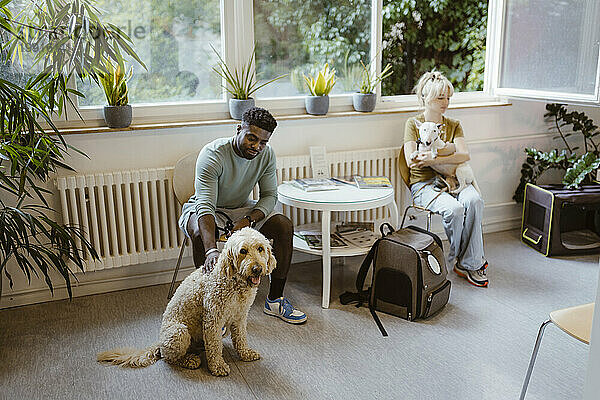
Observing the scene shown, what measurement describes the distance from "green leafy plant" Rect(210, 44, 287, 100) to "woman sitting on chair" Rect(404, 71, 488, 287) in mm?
982

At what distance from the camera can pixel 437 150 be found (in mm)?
3514

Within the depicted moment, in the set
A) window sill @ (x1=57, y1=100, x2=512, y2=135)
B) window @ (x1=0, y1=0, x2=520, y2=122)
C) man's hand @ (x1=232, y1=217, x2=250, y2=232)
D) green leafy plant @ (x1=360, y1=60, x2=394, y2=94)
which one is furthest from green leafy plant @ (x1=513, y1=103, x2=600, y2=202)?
man's hand @ (x1=232, y1=217, x2=250, y2=232)

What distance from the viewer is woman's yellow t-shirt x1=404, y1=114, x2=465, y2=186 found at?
3.58m

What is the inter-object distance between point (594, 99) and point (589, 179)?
894 millimetres

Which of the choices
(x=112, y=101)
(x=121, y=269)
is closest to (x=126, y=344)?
(x=121, y=269)

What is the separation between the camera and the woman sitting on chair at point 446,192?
3357 mm

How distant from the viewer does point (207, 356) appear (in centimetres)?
246

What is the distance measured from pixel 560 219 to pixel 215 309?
260 cm

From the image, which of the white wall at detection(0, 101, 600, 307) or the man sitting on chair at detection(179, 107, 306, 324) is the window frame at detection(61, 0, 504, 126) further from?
the man sitting on chair at detection(179, 107, 306, 324)

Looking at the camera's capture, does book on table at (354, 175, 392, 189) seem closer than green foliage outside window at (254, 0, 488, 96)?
Yes

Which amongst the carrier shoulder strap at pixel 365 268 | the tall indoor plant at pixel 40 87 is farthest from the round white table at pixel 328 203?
the tall indoor plant at pixel 40 87

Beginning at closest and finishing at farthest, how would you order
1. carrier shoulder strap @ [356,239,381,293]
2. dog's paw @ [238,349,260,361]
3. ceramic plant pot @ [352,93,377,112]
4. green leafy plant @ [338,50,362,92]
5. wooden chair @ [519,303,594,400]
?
wooden chair @ [519,303,594,400] < dog's paw @ [238,349,260,361] < carrier shoulder strap @ [356,239,381,293] < ceramic plant pot @ [352,93,377,112] < green leafy plant @ [338,50,362,92]

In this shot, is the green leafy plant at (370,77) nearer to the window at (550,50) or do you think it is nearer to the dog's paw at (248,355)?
the window at (550,50)

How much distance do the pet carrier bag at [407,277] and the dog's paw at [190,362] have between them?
890 millimetres
